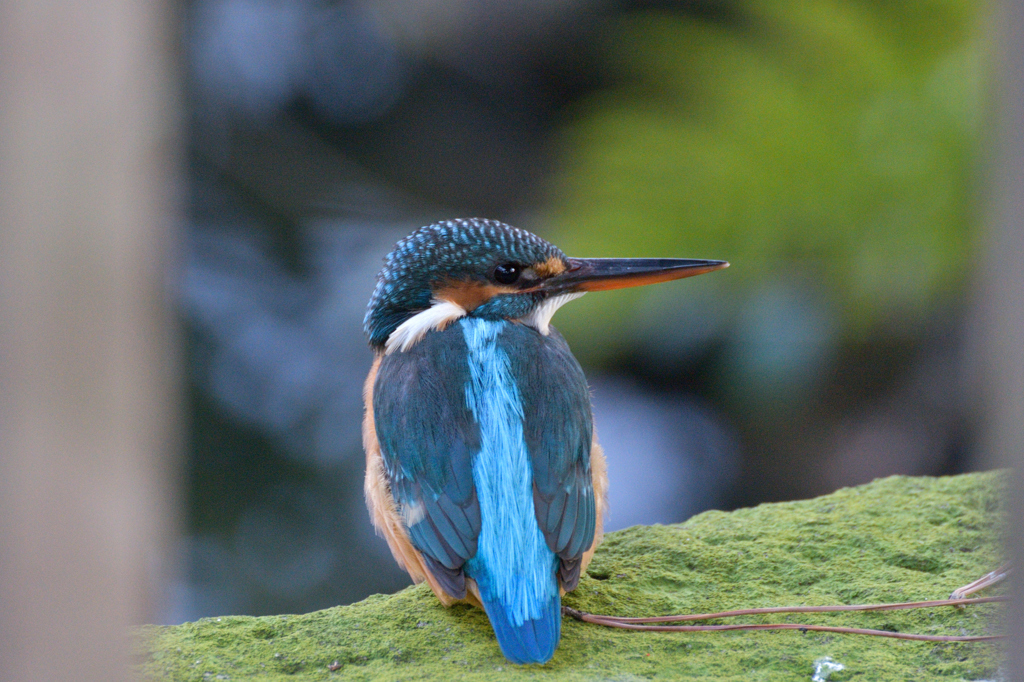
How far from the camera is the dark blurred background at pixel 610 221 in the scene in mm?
4559

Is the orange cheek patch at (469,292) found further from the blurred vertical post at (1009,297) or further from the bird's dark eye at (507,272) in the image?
the blurred vertical post at (1009,297)

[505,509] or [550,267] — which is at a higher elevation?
[550,267]

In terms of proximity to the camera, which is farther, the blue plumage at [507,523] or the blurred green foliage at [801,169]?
the blurred green foliage at [801,169]

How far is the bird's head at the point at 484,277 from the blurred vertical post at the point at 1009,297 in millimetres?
1990

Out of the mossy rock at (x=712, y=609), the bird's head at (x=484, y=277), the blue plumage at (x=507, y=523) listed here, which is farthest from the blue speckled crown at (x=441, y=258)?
the mossy rock at (x=712, y=609)

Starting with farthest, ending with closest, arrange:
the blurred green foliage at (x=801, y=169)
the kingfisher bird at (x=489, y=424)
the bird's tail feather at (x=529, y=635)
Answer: the blurred green foliage at (x=801, y=169)
the kingfisher bird at (x=489, y=424)
the bird's tail feather at (x=529, y=635)

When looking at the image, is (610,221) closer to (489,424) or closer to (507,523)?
(489,424)

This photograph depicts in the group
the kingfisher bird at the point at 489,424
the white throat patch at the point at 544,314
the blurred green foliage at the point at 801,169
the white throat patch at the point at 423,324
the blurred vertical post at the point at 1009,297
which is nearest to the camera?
the blurred vertical post at the point at 1009,297

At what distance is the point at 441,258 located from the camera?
9.41 ft

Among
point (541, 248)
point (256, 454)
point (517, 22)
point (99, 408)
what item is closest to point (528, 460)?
point (541, 248)

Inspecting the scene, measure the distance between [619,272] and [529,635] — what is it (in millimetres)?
1192

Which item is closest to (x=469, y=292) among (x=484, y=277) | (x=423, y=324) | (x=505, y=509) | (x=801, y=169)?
Answer: (x=484, y=277)

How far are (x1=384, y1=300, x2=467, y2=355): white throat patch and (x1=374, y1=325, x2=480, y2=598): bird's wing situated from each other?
0.05 metres

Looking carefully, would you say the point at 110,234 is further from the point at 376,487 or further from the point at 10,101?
the point at 376,487
